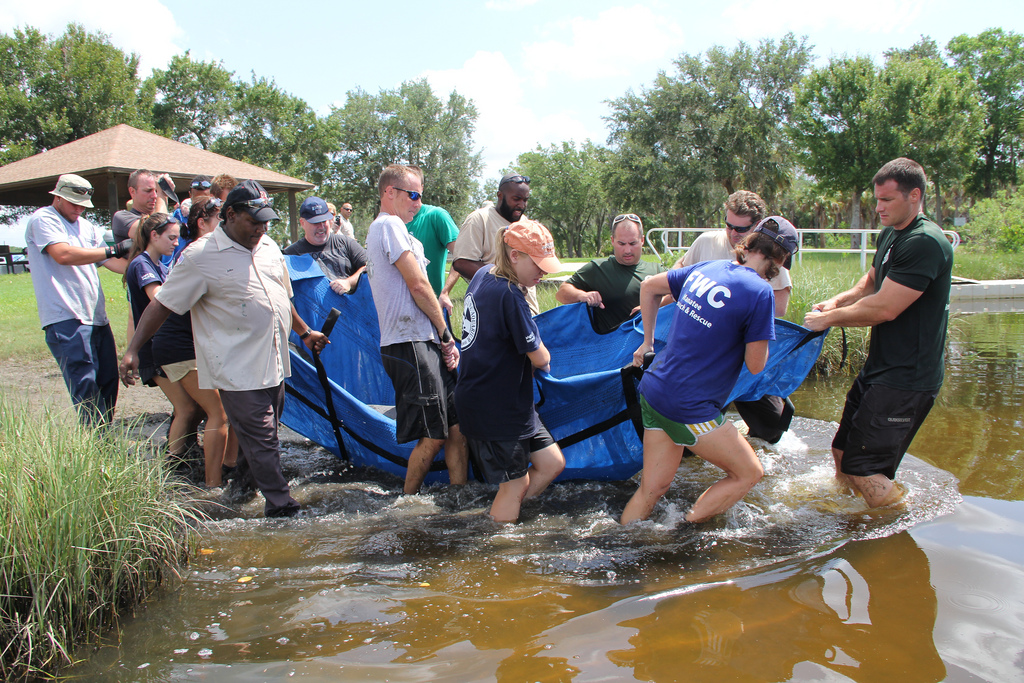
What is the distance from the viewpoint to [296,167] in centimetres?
4656

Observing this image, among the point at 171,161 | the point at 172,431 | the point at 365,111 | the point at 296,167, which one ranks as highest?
the point at 365,111

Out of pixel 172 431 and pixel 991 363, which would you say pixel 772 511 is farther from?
pixel 991 363

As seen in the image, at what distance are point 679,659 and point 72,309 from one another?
427 cm

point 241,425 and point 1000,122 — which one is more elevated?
point 1000,122

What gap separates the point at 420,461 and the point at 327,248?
199 centimetres

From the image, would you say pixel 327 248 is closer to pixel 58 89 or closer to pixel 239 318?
pixel 239 318

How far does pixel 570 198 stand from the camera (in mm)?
62469

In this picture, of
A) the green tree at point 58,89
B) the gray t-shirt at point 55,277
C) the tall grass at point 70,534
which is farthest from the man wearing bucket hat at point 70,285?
the green tree at point 58,89

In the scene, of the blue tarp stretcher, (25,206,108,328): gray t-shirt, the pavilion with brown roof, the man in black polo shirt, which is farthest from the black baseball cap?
the pavilion with brown roof

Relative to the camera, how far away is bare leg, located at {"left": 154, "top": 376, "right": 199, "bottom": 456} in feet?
14.4

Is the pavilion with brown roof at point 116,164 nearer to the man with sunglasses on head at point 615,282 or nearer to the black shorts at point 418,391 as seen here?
the man with sunglasses on head at point 615,282

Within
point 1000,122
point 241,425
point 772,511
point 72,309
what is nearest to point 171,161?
point 72,309

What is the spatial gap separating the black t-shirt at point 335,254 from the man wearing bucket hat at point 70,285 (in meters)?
1.24

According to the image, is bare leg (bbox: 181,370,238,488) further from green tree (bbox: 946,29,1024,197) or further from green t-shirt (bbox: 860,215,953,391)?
green tree (bbox: 946,29,1024,197)
